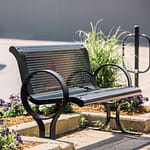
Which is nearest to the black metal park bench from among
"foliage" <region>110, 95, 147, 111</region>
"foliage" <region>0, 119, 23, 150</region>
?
"foliage" <region>110, 95, 147, 111</region>

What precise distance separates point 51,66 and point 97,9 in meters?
21.6

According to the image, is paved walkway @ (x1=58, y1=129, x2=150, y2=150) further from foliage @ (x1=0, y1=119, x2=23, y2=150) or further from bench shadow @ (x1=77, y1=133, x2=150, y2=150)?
foliage @ (x1=0, y1=119, x2=23, y2=150)

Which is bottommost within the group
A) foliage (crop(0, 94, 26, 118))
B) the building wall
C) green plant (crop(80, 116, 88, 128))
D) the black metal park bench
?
green plant (crop(80, 116, 88, 128))

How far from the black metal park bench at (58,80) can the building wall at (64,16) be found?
19256 millimetres

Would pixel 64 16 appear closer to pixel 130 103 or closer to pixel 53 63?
pixel 130 103

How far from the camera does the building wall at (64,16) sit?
27109 millimetres

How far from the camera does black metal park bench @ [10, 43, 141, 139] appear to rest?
18.6 ft

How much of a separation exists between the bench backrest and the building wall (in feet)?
63.0

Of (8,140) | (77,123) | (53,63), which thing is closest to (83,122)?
(77,123)

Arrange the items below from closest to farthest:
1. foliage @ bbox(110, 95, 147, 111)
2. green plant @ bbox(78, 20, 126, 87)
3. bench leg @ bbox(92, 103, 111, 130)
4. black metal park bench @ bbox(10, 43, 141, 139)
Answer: black metal park bench @ bbox(10, 43, 141, 139), bench leg @ bbox(92, 103, 111, 130), foliage @ bbox(110, 95, 147, 111), green plant @ bbox(78, 20, 126, 87)

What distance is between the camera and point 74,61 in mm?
6844

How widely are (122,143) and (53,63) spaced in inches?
50.7

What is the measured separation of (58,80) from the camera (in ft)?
17.9

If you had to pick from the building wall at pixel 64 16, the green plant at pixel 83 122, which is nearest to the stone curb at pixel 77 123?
the green plant at pixel 83 122
